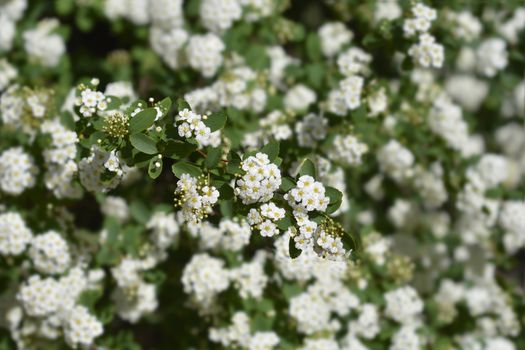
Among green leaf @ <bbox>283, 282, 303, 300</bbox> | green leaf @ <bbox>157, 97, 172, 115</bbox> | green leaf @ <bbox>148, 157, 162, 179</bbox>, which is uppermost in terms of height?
green leaf @ <bbox>157, 97, 172, 115</bbox>

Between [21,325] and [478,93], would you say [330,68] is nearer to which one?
[478,93]

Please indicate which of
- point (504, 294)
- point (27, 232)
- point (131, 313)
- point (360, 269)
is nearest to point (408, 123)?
point (360, 269)

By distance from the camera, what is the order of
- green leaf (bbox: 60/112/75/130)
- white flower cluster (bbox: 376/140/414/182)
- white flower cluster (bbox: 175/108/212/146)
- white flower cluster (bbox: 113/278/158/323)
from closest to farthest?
white flower cluster (bbox: 175/108/212/146) → green leaf (bbox: 60/112/75/130) → white flower cluster (bbox: 113/278/158/323) → white flower cluster (bbox: 376/140/414/182)

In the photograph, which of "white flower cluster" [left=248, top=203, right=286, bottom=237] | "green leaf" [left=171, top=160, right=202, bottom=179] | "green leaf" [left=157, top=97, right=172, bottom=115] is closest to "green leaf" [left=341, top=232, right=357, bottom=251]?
"white flower cluster" [left=248, top=203, right=286, bottom=237]

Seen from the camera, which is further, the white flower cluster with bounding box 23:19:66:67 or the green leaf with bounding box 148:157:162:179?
the white flower cluster with bounding box 23:19:66:67

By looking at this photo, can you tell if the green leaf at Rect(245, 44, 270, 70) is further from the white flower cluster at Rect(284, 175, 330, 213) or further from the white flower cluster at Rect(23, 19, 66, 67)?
the white flower cluster at Rect(284, 175, 330, 213)

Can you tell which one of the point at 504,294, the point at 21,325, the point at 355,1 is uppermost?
the point at 355,1

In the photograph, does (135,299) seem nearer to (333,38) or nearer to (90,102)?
(90,102)
